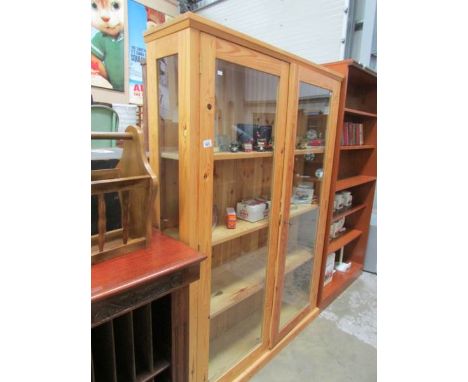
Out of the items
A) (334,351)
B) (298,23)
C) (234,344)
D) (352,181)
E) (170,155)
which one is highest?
(298,23)

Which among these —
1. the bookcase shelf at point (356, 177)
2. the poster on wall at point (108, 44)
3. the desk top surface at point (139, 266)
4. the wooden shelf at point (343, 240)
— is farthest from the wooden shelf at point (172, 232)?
the poster on wall at point (108, 44)

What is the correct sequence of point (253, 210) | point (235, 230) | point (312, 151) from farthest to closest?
point (312, 151) < point (253, 210) < point (235, 230)

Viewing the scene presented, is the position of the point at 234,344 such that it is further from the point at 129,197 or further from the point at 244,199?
the point at 129,197

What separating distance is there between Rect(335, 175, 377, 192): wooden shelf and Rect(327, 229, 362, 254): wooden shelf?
1.57 ft

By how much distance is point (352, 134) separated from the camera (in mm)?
2375

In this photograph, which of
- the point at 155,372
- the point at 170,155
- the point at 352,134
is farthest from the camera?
the point at 352,134

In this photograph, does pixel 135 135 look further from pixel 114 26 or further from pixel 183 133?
pixel 114 26

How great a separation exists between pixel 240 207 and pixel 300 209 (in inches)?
17.9

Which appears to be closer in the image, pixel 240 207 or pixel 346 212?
pixel 240 207

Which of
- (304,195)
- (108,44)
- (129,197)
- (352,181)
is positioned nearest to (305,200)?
(304,195)

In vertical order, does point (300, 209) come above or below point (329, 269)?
above

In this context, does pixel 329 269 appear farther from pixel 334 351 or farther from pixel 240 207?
pixel 240 207

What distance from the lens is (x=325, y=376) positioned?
168 cm
